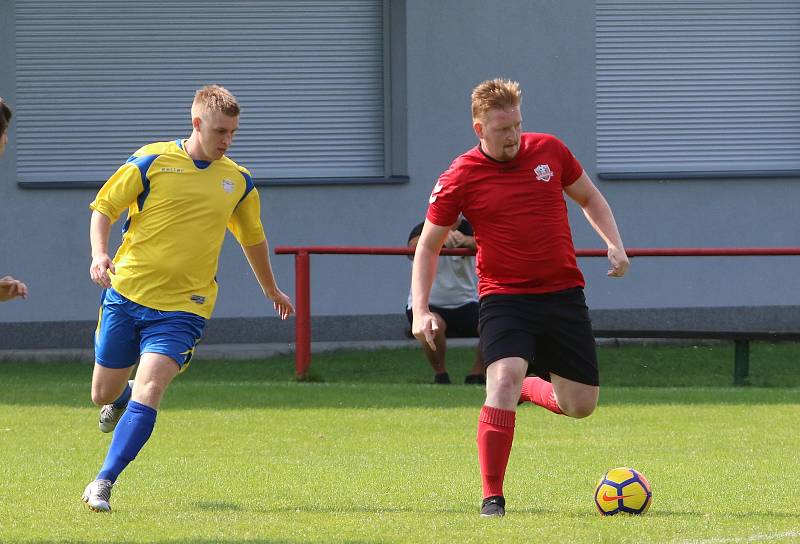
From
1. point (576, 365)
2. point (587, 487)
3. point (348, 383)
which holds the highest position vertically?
point (576, 365)

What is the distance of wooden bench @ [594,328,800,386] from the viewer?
43.2 feet

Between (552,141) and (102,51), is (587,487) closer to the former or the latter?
(552,141)

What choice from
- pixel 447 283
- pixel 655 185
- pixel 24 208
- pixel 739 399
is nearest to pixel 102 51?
pixel 24 208

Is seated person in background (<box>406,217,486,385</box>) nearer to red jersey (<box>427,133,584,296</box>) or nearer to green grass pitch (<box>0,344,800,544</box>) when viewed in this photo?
green grass pitch (<box>0,344,800,544</box>)

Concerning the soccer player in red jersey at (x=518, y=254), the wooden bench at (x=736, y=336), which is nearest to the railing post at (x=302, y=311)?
the wooden bench at (x=736, y=336)

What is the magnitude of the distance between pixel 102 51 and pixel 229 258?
9.44 ft

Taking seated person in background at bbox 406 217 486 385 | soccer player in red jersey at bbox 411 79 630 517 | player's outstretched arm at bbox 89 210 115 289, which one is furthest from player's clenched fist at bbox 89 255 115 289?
seated person in background at bbox 406 217 486 385

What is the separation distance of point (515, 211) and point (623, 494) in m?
1.42

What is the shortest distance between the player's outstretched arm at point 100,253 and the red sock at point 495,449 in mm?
1878

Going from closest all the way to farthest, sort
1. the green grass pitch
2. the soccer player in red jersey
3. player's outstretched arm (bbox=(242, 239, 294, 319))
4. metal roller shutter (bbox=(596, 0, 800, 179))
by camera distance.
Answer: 1. the green grass pitch
2. the soccer player in red jersey
3. player's outstretched arm (bbox=(242, 239, 294, 319))
4. metal roller shutter (bbox=(596, 0, 800, 179))

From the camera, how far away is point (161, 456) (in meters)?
8.80

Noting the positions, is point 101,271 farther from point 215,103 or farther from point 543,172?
point 543,172

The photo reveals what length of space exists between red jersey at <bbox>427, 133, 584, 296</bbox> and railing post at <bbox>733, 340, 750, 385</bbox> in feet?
23.1

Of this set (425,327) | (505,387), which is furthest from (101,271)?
(505,387)
